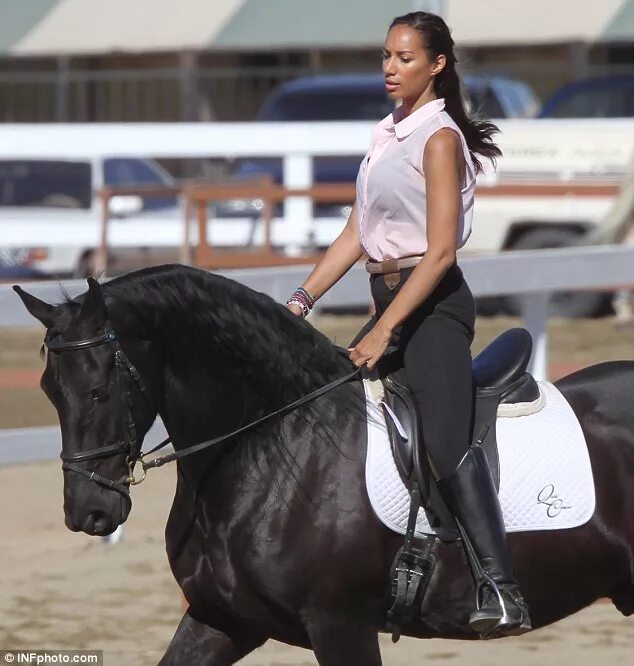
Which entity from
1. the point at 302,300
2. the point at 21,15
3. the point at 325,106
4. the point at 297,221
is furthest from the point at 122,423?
the point at 21,15

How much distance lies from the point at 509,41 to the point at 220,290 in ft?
51.5

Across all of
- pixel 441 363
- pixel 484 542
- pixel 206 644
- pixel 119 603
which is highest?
pixel 441 363

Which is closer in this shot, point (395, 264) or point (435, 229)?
point (435, 229)

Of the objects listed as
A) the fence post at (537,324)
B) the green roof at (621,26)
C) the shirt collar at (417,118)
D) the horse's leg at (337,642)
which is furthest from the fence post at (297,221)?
the horse's leg at (337,642)

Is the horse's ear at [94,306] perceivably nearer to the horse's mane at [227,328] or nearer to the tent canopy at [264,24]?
→ the horse's mane at [227,328]

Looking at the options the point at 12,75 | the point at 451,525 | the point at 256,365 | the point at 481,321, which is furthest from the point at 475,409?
the point at 12,75

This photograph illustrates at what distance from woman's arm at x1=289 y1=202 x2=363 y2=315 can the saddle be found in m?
0.39

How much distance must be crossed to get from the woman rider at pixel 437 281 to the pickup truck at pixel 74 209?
38.3 ft

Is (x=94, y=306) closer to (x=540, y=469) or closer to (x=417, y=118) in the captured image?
(x=417, y=118)

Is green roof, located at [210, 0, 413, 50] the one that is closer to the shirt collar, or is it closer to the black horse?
the shirt collar

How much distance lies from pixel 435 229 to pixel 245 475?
0.93 meters

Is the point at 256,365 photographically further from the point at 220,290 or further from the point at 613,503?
the point at 613,503

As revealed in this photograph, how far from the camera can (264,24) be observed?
2083cm

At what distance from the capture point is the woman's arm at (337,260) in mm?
5012
